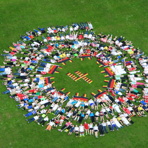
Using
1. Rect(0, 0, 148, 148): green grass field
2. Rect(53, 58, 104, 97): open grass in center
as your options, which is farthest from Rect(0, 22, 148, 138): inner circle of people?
Rect(0, 0, 148, 148): green grass field

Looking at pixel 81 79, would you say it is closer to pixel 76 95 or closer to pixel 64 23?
pixel 76 95

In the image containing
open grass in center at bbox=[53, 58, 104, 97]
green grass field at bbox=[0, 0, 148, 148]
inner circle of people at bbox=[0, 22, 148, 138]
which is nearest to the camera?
green grass field at bbox=[0, 0, 148, 148]

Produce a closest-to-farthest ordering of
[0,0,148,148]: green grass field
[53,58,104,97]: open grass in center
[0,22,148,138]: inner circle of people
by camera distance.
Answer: [0,0,148,148]: green grass field → [0,22,148,138]: inner circle of people → [53,58,104,97]: open grass in center

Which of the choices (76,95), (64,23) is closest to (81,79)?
(76,95)

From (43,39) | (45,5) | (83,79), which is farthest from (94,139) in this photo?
(45,5)

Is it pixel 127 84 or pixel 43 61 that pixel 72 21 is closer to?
pixel 43 61

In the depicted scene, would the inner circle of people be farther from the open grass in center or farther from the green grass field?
the green grass field

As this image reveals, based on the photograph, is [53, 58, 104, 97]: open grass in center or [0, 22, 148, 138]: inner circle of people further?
[53, 58, 104, 97]: open grass in center

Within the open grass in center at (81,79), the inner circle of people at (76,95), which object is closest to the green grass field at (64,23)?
the inner circle of people at (76,95)
